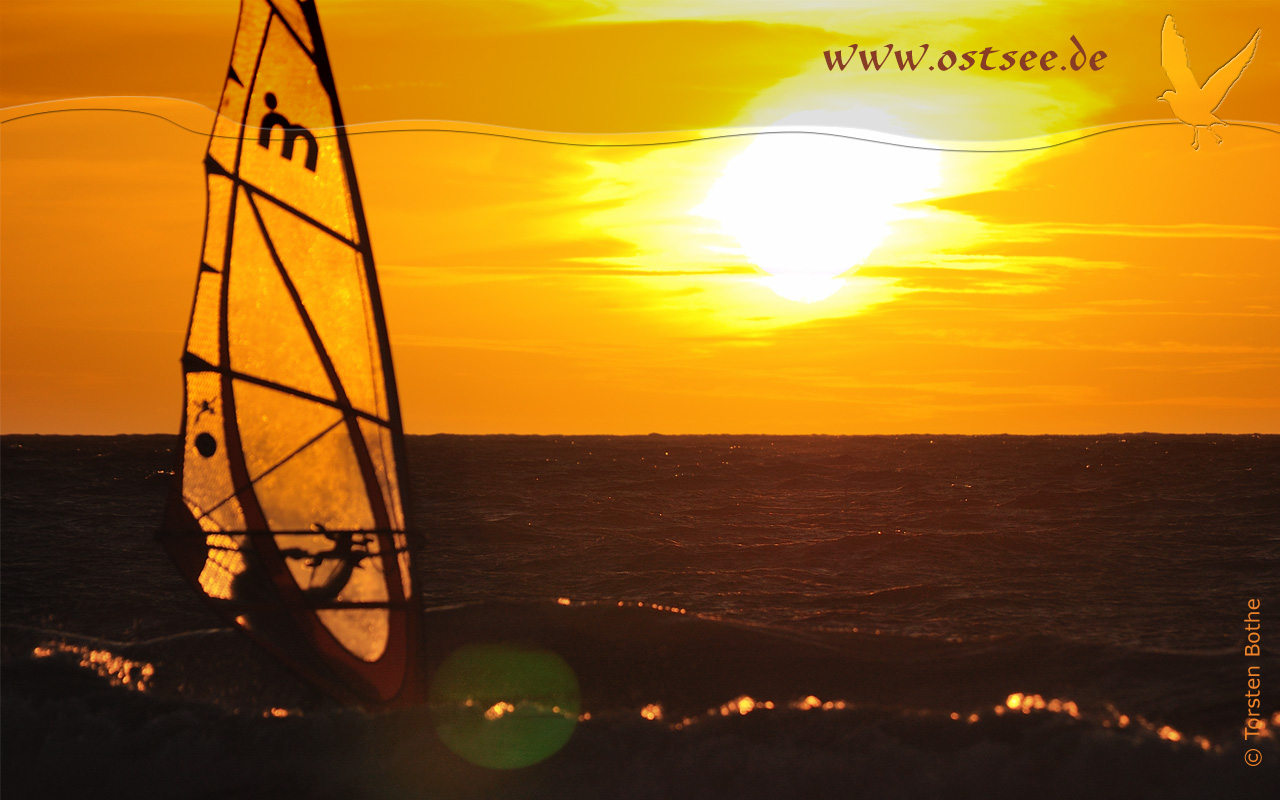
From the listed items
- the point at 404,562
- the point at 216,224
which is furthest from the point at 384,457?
the point at 216,224

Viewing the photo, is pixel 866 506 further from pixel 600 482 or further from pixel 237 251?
A: pixel 237 251

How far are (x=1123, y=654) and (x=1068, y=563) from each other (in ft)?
19.9

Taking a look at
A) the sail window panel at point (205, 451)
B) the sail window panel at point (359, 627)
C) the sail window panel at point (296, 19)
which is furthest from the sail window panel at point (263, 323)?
the sail window panel at point (359, 627)

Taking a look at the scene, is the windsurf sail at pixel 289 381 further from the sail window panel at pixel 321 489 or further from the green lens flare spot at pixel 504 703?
the green lens flare spot at pixel 504 703

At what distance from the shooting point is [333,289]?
535 centimetres

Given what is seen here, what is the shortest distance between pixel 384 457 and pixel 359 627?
1168 millimetres

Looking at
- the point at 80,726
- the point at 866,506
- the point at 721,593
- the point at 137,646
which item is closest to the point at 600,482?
the point at 866,506

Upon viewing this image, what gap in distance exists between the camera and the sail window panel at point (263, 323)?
5328 mm

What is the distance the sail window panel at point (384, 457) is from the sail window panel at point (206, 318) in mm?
986

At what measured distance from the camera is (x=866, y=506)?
23219 millimetres

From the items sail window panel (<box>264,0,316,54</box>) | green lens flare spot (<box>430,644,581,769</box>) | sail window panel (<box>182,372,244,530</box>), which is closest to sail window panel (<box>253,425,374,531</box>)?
sail window panel (<box>182,372,244,530</box>)

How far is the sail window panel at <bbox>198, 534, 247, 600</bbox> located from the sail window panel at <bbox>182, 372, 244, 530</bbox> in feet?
0.43

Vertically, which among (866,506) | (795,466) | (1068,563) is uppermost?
(795,466)

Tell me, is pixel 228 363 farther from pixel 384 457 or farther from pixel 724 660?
pixel 724 660
